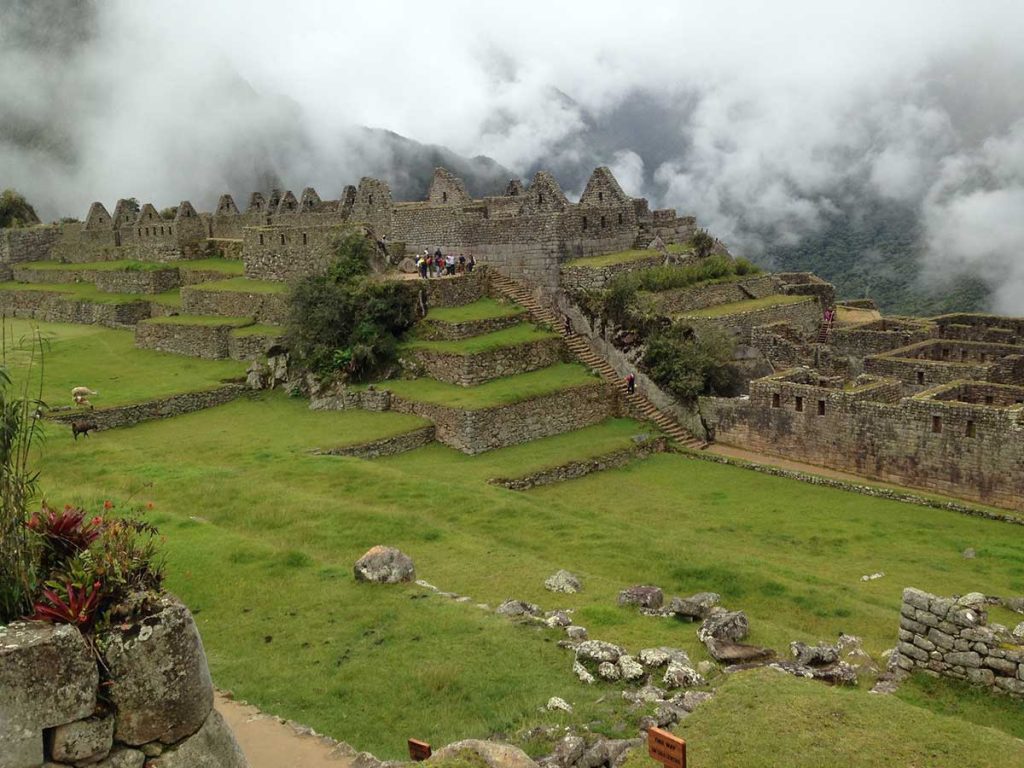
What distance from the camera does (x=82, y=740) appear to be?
6.11m

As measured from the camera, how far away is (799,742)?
325 inches

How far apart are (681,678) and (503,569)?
4.96 m

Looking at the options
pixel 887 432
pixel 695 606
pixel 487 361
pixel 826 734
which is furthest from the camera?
pixel 487 361

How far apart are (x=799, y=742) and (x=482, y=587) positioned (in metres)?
6.46

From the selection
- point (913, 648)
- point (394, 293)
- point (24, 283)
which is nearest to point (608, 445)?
point (394, 293)

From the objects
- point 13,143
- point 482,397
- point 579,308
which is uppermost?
point 13,143

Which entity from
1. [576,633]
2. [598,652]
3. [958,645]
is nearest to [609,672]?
[598,652]

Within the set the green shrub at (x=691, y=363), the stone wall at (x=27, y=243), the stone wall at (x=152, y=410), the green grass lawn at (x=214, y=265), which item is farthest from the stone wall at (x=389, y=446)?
the stone wall at (x=27, y=243)

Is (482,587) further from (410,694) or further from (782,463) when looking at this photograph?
(782,463)

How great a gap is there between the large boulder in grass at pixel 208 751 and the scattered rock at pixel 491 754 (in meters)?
1.76

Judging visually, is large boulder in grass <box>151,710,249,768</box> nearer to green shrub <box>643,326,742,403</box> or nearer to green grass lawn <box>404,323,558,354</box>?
green shrub <box>643,326,742,403</box>

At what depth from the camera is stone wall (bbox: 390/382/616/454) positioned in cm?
2366

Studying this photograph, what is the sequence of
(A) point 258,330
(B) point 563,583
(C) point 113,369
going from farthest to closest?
1. (A) point 258,330
2. (C) point 113,369
3. (B) point 563,583

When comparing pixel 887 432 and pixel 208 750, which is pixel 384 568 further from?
pixel 887 432
